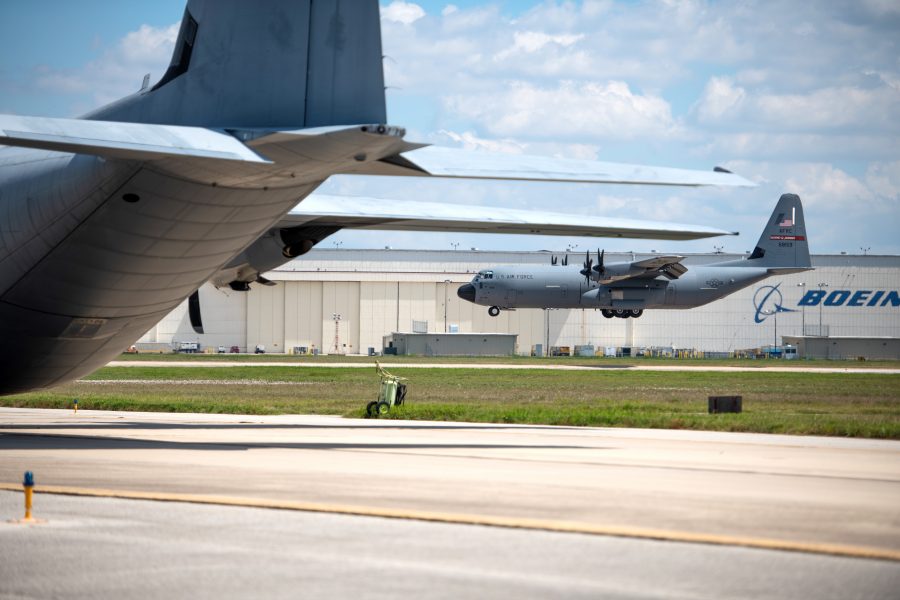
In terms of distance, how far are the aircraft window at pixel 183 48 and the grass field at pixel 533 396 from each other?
1239 cm

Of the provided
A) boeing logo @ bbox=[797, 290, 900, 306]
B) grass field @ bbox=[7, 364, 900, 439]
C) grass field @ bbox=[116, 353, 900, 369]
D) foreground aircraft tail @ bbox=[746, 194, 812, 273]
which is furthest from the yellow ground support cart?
boeing logo @ bbox=[797, 290, 900, 306]

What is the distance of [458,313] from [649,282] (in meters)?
29.6

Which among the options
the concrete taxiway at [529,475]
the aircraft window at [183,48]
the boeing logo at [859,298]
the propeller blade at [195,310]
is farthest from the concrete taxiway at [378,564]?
the boeing logo at [859,298]

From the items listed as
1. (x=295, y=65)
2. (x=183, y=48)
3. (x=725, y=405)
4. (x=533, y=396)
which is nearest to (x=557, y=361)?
(x=533, y=396)

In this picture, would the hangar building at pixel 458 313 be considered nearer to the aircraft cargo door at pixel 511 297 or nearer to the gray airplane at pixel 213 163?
the aircraft cargo door at pixel 511 297

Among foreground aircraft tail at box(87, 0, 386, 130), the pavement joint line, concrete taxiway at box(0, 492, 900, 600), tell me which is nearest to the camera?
concrete taxiway at box(0, 492, 900, 600)

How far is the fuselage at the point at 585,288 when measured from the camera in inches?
3120

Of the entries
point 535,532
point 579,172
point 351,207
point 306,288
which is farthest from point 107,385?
point 306,288

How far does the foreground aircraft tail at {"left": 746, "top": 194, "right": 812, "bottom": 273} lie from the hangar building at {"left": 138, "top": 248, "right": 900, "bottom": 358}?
2395cm

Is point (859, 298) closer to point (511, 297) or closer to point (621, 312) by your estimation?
point (621, 312)

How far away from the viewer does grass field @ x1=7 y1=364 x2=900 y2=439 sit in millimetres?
25797

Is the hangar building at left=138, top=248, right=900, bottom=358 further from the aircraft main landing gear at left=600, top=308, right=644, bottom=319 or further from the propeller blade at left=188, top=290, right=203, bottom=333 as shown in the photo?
the propeller blade at left=188, top=290, right=203, bottom=333

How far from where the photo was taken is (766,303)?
107 metres

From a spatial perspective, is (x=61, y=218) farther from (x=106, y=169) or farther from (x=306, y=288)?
(x=306, y=288)
